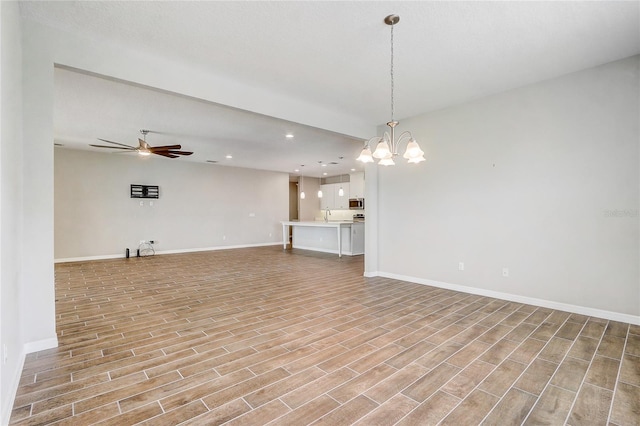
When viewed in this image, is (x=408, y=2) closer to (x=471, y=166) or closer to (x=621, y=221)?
(x=471, y=166)

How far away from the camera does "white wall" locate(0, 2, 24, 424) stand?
1644 millimetres

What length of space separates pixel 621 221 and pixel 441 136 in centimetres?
235

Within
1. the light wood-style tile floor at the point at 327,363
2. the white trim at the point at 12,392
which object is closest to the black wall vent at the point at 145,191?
the light wood-style tile floor at the point at 327,363

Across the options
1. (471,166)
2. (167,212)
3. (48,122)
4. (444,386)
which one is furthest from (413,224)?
(167,212)

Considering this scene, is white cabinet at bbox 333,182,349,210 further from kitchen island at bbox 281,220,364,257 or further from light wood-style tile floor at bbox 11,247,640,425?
light wood-style tile floor at bbox 11,247,640,425

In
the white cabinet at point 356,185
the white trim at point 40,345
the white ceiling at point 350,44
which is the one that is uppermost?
the white ceiling at point 350,44

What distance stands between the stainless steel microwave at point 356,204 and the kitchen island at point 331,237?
8.07 feet

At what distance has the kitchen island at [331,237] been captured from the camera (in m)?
8.11

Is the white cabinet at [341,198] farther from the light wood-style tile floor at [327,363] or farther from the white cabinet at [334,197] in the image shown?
the light wood-style tile floor at [327,363]

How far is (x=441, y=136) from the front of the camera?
15.2 ft

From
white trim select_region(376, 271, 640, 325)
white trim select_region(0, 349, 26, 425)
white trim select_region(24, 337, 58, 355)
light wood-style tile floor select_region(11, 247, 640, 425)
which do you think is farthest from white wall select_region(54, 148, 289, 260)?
white trim select_region(376, 271, 640, 325)

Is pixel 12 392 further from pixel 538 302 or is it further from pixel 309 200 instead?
pixel 309 200

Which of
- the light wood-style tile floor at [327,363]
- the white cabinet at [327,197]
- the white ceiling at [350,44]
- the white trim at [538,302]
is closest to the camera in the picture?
the light wood-style tile floor at [327,363]

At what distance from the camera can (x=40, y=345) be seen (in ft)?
8.26
